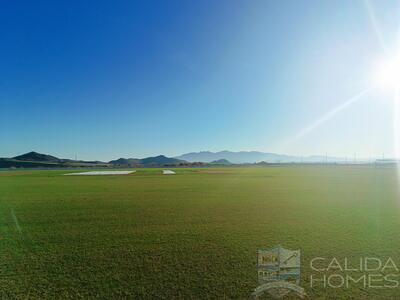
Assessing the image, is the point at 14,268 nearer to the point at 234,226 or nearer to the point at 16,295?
the point at 16,295

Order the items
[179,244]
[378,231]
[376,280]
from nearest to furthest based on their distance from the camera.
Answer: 1. [376,280]
2. [179,244]
3. [378,231]

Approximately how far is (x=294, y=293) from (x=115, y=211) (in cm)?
873

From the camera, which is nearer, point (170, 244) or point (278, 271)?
point (278, 271)

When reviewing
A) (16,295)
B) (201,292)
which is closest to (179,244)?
(201,292)

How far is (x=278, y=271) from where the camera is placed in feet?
16.4

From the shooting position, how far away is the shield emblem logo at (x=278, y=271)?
171 inches

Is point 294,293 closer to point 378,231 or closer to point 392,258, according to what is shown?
point 392,258

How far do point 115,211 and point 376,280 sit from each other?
10002 millimetres

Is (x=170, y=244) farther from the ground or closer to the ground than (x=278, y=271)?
farther from the ground

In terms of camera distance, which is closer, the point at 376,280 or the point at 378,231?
the point at 376,280

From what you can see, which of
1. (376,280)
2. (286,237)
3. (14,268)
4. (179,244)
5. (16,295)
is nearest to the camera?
(16,295)

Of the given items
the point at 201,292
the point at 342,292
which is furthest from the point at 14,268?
the point at 342,292

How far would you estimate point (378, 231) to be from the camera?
7.41 metres

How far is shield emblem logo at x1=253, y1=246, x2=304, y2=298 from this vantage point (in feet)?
14.3
